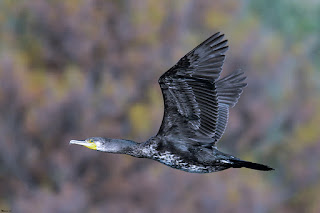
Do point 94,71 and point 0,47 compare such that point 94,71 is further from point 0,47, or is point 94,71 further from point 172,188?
point 172,188

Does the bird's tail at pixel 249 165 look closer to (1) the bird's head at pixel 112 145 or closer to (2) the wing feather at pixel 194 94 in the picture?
(2) the wing feather at pixel 194 94

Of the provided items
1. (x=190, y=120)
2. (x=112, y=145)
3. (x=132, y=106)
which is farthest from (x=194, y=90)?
(x=132, y=106)

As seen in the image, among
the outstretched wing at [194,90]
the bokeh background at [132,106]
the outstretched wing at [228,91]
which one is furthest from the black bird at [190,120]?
the bokeh background at [132,106]

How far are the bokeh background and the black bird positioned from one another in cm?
1420

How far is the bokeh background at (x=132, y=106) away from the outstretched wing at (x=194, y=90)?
14.4 m

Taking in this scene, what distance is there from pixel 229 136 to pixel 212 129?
63.2ft

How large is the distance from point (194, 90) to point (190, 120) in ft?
1.10

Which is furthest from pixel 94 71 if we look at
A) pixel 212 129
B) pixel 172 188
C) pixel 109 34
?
pixel 212 129

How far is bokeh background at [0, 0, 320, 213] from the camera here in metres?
22.2

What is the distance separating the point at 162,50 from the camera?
27.1 m

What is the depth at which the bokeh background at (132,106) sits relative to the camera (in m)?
22.2

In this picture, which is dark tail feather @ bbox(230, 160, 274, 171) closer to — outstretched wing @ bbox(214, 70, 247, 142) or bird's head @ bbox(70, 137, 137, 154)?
bird's head @ bbox(70, 137, 137, 154)

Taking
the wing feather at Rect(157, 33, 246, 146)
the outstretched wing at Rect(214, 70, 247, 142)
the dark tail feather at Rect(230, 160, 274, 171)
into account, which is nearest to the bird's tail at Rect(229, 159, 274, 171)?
the dark tail feather at Rect(230, 160, 274, 171)

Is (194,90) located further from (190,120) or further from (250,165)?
(250,165)
